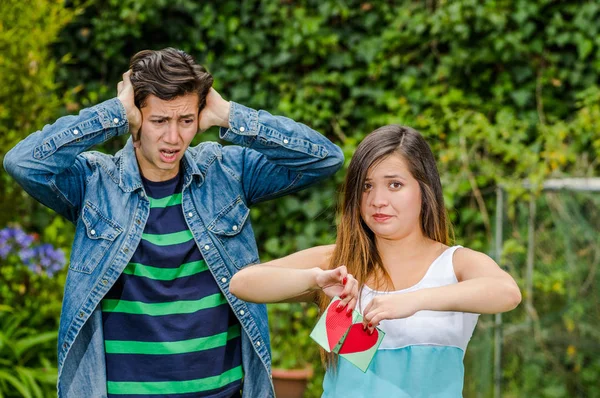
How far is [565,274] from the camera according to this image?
4.56 metres

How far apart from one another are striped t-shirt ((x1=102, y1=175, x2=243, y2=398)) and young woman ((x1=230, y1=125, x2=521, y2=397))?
315 mm

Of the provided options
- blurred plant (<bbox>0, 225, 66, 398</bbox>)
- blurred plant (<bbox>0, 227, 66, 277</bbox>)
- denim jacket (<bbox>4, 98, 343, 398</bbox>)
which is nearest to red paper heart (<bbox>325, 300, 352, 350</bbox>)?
denim jacket (<bbox>4, 98, 343, 398</bbox>)

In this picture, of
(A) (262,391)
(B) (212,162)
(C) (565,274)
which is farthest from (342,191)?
(C) (565,274)

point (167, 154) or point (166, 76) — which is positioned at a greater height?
point (166, 76)

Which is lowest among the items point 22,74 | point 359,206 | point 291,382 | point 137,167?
point 291,382

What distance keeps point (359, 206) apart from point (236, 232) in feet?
1.57

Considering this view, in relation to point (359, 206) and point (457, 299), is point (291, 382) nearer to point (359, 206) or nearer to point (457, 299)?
point (359, 206)

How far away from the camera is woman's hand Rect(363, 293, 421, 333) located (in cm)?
195

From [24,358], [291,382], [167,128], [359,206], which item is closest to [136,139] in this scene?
[167,128]

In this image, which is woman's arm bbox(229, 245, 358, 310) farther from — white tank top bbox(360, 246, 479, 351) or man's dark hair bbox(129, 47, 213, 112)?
man's dark hair bbox(129, 47, 213, 112)

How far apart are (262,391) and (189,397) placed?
0.84ft

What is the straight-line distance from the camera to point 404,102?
220 inches

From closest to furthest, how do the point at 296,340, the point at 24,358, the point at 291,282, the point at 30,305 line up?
the point at 291,282 → the point at 24,358 → the point at 30,305 → the point at 296,340

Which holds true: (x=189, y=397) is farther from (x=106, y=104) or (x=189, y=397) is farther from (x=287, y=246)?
(x=287, y=246)
